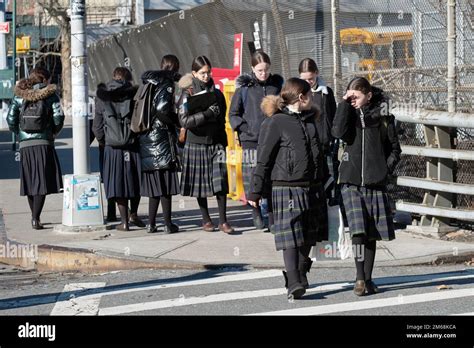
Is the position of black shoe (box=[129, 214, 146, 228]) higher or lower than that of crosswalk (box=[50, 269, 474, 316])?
higher

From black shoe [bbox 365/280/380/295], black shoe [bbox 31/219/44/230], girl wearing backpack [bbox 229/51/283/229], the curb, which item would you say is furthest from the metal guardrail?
black shoe [bbox 31/219/44/230]

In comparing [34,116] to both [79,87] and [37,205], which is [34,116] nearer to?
[79,87]

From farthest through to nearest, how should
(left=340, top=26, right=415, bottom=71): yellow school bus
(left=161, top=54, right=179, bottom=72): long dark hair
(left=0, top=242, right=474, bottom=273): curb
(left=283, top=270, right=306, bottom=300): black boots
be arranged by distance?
(left=340, top=26, right=415, bottom=71): yellow school bus < (left=161, top=54, right=179, bottom=72): long dark hair < (left=0, top=242, right=474, bottom=273): curb < (left=283, top=270, right=306, bottom=300): black boots

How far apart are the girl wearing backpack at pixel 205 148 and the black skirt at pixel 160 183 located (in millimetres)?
113

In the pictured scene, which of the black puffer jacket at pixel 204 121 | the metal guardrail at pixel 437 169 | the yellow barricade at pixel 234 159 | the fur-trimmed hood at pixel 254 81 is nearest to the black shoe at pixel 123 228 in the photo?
the black puffer jacket at pixel 204 121

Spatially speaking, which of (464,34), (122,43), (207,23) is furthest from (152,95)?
(122,43)

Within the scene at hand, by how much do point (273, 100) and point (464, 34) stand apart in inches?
248

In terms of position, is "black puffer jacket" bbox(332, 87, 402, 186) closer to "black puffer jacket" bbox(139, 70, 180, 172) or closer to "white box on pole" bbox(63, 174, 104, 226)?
"black puffer jacket" bbox(139, 70, 180, 172)

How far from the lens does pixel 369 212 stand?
8.73 m

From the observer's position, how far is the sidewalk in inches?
Result: 412

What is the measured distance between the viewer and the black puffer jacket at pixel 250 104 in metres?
11.8

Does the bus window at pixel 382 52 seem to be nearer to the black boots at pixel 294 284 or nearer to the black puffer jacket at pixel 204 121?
the black puffer jacket at pixel 204 121

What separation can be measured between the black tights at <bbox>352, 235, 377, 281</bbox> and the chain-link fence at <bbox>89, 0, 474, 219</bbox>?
328 cm
